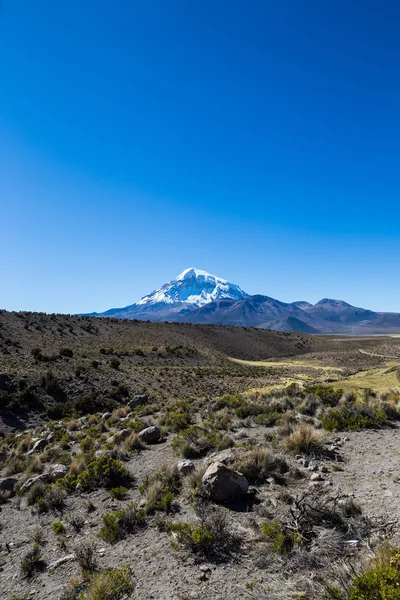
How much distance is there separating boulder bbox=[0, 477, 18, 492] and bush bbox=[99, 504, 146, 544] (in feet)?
17.5

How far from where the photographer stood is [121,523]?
7137 millimetres

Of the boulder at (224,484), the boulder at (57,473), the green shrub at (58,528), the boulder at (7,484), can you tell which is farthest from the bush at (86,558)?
the boulder at (7,484)

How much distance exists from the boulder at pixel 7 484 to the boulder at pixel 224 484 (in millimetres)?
7393

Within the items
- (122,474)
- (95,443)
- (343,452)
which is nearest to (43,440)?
(95,443)

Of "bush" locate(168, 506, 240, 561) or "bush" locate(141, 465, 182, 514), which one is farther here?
"bush" locate(141, 465, 182, 514)

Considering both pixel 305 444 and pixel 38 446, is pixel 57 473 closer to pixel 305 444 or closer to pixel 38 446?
pixel 38 446

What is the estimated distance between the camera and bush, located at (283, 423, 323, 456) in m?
9.56

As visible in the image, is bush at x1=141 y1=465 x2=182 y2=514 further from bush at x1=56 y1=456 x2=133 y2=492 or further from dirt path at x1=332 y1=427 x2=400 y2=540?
dirt path at x1=332 y1=427 x2=400 y2=540

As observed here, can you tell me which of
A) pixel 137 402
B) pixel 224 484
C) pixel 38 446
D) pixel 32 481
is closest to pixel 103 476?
pixel 32 481

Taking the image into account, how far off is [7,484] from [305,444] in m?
10.1

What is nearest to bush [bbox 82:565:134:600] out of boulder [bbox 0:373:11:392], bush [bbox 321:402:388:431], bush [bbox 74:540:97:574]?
bush [bbox 74:540:97:574]

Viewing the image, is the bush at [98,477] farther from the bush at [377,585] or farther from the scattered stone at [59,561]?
the bush at [377,585]

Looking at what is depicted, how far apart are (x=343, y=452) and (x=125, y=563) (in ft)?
22.9

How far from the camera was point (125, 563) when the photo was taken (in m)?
5.86
